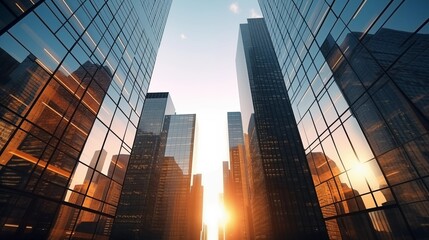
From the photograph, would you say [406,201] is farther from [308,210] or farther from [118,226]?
[118,226]

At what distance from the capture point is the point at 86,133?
1427 centimetres

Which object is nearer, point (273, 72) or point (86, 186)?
point (86, 186)

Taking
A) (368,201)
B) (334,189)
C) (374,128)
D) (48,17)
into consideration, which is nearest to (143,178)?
(48,17)

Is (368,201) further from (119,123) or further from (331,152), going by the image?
(119,123)

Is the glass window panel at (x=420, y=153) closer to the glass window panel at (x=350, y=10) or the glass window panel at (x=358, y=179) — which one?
the glass window panel at (x=358, y=179)

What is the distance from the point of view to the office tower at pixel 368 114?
27.3ft

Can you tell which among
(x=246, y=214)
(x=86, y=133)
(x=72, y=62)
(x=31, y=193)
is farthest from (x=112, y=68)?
(x=246, y=214)

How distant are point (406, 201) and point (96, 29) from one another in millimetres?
22829

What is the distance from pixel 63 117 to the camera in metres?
12.6

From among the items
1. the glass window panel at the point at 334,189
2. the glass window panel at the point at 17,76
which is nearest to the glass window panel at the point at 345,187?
the glass window panel at the point at 334,189

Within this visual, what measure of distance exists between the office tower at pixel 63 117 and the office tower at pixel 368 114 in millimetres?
17725

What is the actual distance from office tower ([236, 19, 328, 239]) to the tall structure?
226ft

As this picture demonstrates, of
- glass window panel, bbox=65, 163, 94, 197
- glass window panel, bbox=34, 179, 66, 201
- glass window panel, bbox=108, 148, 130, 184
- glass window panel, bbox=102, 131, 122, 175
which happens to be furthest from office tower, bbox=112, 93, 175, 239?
glass window panel, bbox=34, 179, 66, 201

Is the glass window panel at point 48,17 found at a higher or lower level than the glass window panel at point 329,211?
higher
